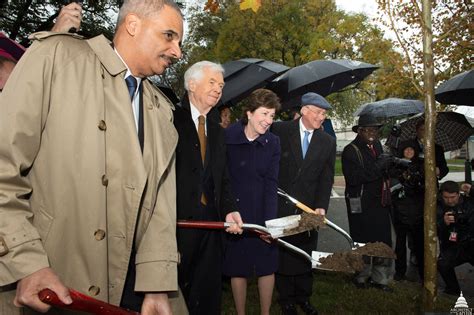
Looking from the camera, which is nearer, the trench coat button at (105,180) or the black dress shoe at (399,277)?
the trench coat button at (105,180)

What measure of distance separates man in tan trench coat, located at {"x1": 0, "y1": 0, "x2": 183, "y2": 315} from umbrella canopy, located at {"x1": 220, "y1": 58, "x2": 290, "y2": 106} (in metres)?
4.96

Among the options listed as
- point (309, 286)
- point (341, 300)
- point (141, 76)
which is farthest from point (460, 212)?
point (141, 76)

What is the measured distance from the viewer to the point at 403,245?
255 inches

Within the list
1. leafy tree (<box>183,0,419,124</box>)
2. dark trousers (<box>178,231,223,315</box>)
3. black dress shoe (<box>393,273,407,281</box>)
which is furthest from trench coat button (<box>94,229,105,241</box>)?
leafy tree (<box>183,0,419,124</box>)

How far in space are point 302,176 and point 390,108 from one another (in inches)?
147

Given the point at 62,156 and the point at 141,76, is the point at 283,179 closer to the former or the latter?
the point at 141,76

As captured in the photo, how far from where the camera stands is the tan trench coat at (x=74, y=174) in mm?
1653

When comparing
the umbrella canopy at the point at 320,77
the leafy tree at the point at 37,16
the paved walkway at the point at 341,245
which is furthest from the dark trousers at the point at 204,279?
the leafy tree at the point at 37,16

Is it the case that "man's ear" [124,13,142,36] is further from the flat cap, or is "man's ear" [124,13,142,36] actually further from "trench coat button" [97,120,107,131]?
the flat cap

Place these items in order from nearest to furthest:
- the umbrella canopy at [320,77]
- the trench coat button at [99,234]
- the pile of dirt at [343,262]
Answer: the trench coat button at [99,234] → the pile of dirt at [343,262] → the umbrella canopy at [320,77]

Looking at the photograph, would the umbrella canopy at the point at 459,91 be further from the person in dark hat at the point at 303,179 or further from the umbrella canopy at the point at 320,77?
the person in dark hat at the point at 303,179

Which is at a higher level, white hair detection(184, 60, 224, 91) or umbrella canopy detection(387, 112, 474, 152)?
white hair detection(184, 60, 224, 91)

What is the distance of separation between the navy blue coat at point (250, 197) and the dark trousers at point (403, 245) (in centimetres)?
272

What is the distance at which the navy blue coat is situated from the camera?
423 centimetres
